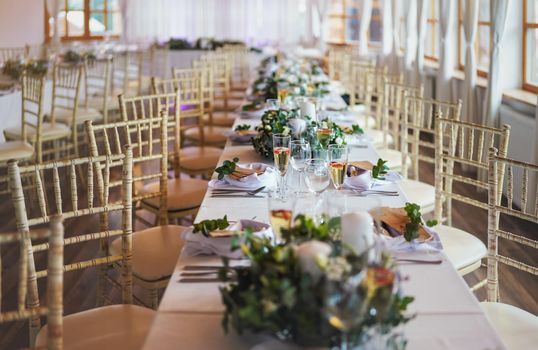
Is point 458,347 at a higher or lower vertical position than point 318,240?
lower

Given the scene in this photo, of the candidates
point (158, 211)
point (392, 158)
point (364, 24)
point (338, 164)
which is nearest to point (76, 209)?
point (338, 164)

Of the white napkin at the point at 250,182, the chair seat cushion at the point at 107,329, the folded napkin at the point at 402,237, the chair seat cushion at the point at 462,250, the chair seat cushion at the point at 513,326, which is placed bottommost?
the chair seat cushion at the point at 107,329

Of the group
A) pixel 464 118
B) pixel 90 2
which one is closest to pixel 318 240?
pixel 464 118

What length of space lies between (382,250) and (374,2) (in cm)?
1100

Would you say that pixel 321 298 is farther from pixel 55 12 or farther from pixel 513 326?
pixel 55 12

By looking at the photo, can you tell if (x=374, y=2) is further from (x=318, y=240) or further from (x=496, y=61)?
(x=318, y=240)

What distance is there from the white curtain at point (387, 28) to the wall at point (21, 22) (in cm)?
568

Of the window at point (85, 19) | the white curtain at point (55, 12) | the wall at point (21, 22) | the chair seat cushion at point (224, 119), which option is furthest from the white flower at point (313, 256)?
the window at point (85, 19)

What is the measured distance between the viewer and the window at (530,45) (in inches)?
223

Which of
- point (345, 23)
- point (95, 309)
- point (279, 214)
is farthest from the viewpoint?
point (345, 23)

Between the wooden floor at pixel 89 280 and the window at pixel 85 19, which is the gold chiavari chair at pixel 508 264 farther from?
the window at pixel 85 19

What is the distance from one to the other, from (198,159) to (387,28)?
6.77m

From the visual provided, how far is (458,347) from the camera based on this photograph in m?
1.46

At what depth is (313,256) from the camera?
134cm
